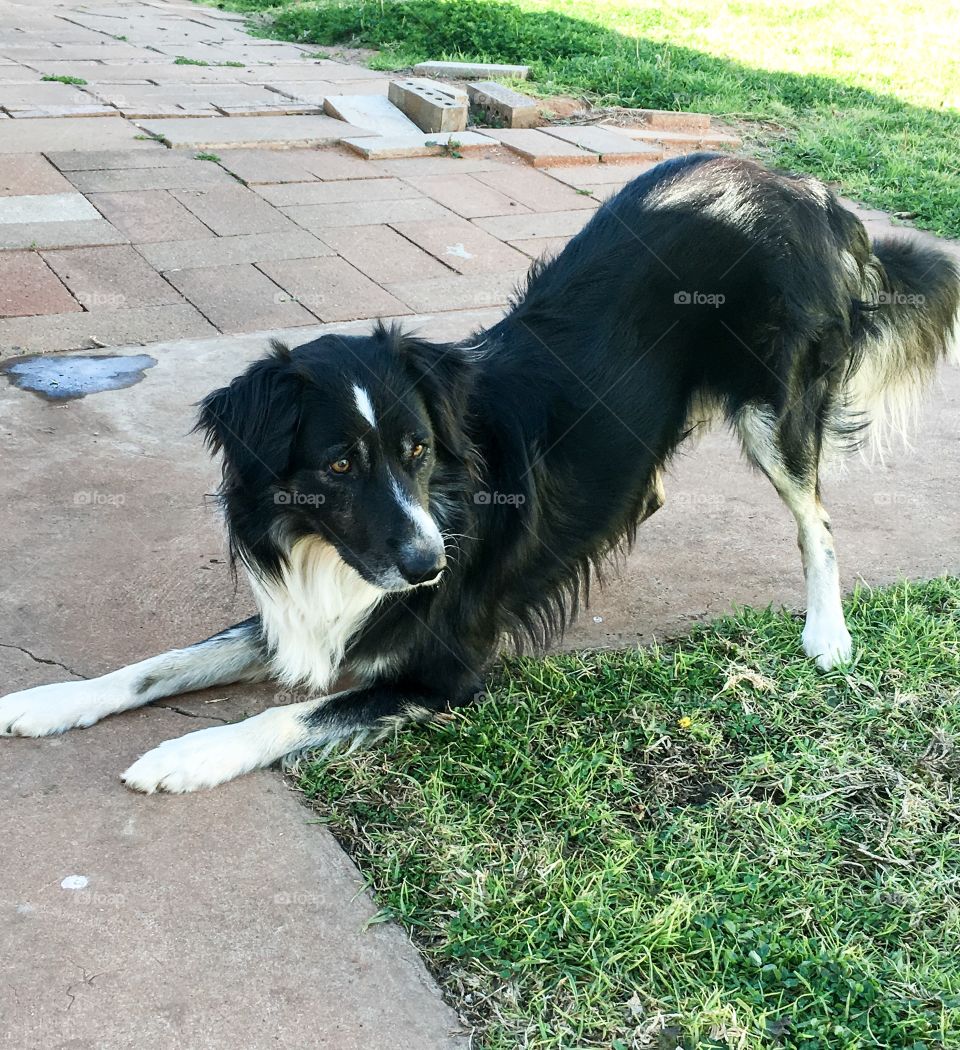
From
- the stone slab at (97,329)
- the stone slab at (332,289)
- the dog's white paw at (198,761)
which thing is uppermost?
the stone slab at (332,289)

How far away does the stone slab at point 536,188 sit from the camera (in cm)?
763

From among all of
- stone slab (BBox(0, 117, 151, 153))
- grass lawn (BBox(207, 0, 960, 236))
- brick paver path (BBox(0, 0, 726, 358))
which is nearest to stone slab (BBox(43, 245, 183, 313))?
brick paver path (BBox(0, 0, 726, 358))

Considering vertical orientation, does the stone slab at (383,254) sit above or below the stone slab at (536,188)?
below

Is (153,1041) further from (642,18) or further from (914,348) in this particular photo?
Answer: (642,18)

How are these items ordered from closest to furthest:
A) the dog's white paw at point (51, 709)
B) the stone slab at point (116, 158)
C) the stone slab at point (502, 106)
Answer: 1. the dog's white paw at point (51, 709)
2. the stone slab at point (116, 158)
3. the stone slab at point (502, 106)

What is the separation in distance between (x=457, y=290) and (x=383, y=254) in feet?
2.31

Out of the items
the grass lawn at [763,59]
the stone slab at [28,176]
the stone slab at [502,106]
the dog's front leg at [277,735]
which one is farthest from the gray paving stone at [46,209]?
the grass lawn at [763,59]

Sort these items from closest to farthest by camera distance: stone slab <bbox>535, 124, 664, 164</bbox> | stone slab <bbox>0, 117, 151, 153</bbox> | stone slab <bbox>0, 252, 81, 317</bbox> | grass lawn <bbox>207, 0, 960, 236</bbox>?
stone slab <bbox>0, 252, 81, 317</bbox>
stone slab <bbox>0, 117, 151, 153</bbox>
stone slab <bbox>535, 124, 664, 164</bbox>
grass lawn <bbox>207, 0, 960, 236</bbox>

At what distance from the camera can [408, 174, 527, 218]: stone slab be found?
743 cm

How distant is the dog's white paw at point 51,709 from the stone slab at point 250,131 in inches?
237

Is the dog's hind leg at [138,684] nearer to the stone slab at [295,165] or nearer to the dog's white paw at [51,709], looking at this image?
the dog's white paw at [51,709]
